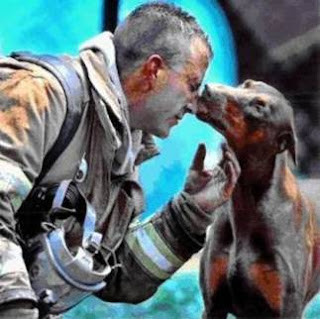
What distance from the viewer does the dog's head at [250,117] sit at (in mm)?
3322

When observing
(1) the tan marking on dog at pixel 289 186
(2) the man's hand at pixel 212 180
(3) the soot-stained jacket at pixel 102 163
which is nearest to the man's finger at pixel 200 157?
(2) the man's hand at pixel 212 180

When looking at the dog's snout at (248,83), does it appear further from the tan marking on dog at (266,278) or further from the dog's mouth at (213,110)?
the tan marking on dog at (266,278)

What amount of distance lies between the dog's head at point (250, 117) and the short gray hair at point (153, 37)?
1.01 metres

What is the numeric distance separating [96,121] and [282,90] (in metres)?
1.36

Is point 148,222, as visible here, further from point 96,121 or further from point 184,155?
point 184,155

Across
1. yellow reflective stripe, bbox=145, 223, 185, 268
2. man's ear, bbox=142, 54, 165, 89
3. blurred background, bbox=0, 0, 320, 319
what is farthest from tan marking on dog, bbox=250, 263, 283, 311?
man's ear, bbox=142, 54, 165, 89

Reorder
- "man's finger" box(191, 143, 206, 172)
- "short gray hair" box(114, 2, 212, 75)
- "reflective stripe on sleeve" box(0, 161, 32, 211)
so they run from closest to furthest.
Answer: "reflective stripe on sleeve" box(0, 161, 32, 211) < "short gray hair" box(114, 2, 212, 75) < "man's finger" box(191, 143, 206, 172)

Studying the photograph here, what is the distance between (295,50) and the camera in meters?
3.42

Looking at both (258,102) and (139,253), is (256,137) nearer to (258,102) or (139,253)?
(258,102)

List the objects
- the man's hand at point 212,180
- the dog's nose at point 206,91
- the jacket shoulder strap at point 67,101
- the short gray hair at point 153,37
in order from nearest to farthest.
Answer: the jacket shoulder strap at point 67,101, the short gray hair at point 153,37, the man's hand at point 212,180, the dog's nose at point 206,91

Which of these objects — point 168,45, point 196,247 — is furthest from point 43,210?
point 196,247

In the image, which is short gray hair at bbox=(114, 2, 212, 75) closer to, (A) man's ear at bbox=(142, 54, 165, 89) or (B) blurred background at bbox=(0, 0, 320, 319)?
(A) man's ear at bbox=(142, 54, 165, 89)

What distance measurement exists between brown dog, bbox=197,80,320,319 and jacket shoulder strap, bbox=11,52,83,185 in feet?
4.24

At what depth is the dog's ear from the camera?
11.0ft
